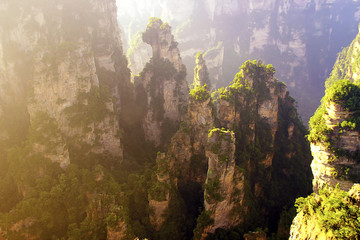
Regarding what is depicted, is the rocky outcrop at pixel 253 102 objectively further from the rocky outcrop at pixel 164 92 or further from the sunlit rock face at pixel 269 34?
the sunlit rock face at pixel 269 34

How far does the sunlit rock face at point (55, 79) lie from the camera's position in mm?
32781

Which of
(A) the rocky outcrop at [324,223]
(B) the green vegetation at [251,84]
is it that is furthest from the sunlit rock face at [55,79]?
(A) the rocky outcrop at [324,223]

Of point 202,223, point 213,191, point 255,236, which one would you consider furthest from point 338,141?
point 202,223

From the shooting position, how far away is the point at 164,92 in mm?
45062

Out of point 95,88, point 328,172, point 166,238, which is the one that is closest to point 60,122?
point 95,88

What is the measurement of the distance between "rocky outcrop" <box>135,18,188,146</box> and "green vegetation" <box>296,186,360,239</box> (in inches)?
1217

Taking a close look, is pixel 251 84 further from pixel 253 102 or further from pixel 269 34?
pixel 269 34

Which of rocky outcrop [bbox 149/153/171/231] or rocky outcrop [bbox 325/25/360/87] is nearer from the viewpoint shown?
rocky outcrop [bbox 149/153/171/231]

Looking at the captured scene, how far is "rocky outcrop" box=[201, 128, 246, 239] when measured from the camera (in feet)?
85.0

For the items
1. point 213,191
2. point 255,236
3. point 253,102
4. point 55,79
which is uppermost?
point 55,79

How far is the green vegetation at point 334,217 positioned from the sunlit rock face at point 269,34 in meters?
88.4

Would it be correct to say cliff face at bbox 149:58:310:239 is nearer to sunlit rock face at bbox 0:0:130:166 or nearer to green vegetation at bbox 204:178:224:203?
green vegetation at bbox 204:178:224:203

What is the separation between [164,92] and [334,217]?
34815mm

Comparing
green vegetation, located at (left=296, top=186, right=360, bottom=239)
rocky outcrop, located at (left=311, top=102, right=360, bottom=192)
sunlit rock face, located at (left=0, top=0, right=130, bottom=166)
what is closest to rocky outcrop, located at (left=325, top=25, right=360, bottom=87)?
rocky outcrop, located at (left=311, top=102, right=360, bottom=192)
